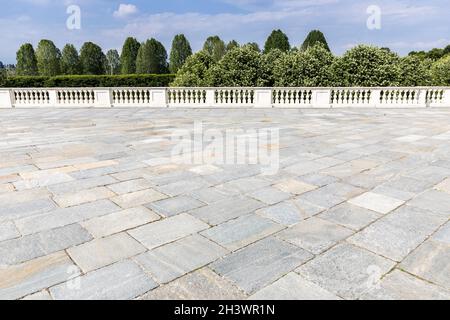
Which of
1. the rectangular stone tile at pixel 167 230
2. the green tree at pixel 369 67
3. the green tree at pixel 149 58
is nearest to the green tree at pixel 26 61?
the green tree at pixel 149 58

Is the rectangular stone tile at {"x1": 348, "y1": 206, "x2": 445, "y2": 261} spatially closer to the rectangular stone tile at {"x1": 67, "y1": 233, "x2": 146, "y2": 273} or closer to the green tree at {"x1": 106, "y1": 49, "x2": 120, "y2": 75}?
the rectangular stone tile at {"x1": 67, "y1": 233, "x2": 146, "y2": 273}

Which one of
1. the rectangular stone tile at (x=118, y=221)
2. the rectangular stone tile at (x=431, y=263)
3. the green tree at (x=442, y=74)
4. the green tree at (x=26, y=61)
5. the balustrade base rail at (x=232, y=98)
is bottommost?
the rectangular stone tile at (x=431, y=263)

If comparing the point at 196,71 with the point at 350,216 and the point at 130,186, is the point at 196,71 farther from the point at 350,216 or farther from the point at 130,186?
the point at 350,216

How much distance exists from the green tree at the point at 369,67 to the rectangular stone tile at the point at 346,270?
57.6 feet

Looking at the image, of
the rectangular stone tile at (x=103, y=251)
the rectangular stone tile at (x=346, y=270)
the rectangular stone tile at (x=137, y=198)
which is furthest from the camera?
the rectangular stone tile at (x=137, y=198)

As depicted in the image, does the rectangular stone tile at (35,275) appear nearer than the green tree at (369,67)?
Yes

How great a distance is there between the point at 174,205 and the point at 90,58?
4320 cm

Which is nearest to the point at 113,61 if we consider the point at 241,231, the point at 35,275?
the point at 241,231

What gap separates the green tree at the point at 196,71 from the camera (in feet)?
66.8

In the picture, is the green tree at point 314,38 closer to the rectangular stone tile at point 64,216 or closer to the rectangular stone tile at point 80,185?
the rectangular stone tile at point 80,185

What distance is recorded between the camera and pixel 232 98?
16203 mm

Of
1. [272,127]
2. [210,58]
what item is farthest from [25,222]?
[210,58]

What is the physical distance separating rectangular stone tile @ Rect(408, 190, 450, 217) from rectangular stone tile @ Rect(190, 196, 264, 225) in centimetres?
187

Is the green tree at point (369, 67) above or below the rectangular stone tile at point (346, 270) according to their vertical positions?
above
